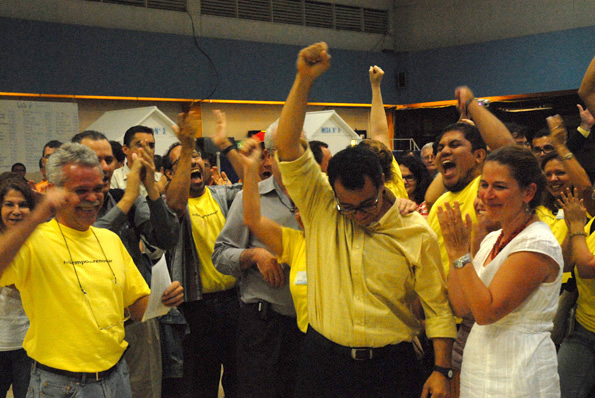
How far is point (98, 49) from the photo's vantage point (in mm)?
9172

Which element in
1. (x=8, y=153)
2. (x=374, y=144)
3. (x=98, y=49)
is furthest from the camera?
(x=98, y=49)

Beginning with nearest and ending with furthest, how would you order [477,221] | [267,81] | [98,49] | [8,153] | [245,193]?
[245,193] < [477,221] < [8,153] < [98,49] < [267,81]

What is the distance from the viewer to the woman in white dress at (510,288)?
2102mm

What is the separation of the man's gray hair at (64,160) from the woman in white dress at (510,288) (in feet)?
4.54

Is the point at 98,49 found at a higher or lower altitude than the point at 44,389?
higher

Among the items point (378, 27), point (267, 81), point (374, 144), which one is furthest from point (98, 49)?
point (374, 144)

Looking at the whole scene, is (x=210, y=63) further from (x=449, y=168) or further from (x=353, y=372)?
(x=353, y=372)

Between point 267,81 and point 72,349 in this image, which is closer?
point 72,349

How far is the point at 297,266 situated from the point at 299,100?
827mm

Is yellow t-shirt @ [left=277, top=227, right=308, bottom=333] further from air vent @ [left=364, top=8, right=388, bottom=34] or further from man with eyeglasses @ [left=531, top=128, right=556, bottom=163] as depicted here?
air vent @ [left=364, top=8, right=388, bottom=34]

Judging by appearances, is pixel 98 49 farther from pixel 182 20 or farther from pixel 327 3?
pixel 327 3

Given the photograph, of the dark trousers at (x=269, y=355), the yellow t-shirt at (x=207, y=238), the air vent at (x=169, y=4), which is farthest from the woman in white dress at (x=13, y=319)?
the air vent at (x=169, y=4)

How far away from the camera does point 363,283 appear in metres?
2.24

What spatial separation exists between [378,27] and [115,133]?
687cm
